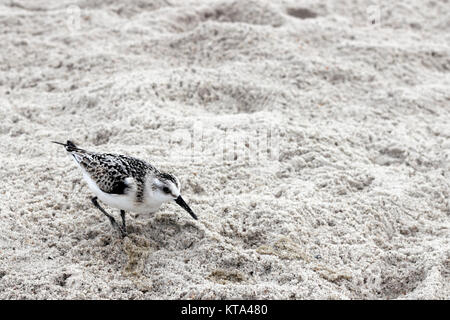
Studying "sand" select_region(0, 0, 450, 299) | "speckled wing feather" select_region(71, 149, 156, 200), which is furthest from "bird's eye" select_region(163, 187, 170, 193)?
"sand" select_region(0, 0, 450, 299)

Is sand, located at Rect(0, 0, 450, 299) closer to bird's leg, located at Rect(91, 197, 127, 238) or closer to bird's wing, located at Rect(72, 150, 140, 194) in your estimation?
bird's leg, located at Rect(91, 197, 127, 238)

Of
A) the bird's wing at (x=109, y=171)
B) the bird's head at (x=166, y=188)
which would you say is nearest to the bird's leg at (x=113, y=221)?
the bird's wing at (x=109, y=171)

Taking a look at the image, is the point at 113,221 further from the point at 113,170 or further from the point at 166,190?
the point at 166,190

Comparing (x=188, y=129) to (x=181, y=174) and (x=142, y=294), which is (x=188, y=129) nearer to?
(x=181, y=174)

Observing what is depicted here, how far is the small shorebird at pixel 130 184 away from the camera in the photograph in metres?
3.10

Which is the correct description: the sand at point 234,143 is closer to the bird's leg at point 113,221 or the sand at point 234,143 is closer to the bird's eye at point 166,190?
the bird's leg at point 113,221

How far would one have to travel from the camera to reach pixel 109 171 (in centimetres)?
322

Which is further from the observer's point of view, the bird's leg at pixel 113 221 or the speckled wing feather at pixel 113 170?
the bird's leg at pixel 113 221

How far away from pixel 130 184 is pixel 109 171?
8.2 inches

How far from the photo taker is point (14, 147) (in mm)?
4289
